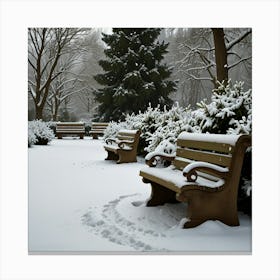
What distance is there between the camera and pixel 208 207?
326 cm

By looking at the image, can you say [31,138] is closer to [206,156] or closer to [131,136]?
[206,156]

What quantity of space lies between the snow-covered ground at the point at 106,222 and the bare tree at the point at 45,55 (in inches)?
31.0

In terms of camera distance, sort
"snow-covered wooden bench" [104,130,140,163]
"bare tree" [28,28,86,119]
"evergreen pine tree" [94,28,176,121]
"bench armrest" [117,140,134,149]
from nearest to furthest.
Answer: "bare tree" [28,28,86,119]
"evergreen pine tree" [94,28,176,121]
"snow-covered wooden bench" [104,130,140,163]
"bench armrest" [117,140,134,149]

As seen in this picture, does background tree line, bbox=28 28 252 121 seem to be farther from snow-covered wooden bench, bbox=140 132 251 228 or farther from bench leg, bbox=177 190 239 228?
bench leg, bbox=177 190 239 228

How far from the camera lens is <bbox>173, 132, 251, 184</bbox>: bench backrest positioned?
10.4 ft

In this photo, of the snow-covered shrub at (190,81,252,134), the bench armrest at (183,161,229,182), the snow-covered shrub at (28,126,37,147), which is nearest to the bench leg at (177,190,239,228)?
the bench armrest at (183,161,229,182)

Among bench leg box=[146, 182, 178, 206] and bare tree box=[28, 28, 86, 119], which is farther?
bench leg box=[146, 182, 178, 206]

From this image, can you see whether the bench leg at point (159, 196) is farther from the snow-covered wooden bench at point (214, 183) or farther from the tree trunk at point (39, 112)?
the tree trunk at point (39, 112)

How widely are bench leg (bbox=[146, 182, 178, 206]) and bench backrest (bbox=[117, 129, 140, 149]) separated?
3.41 meters
